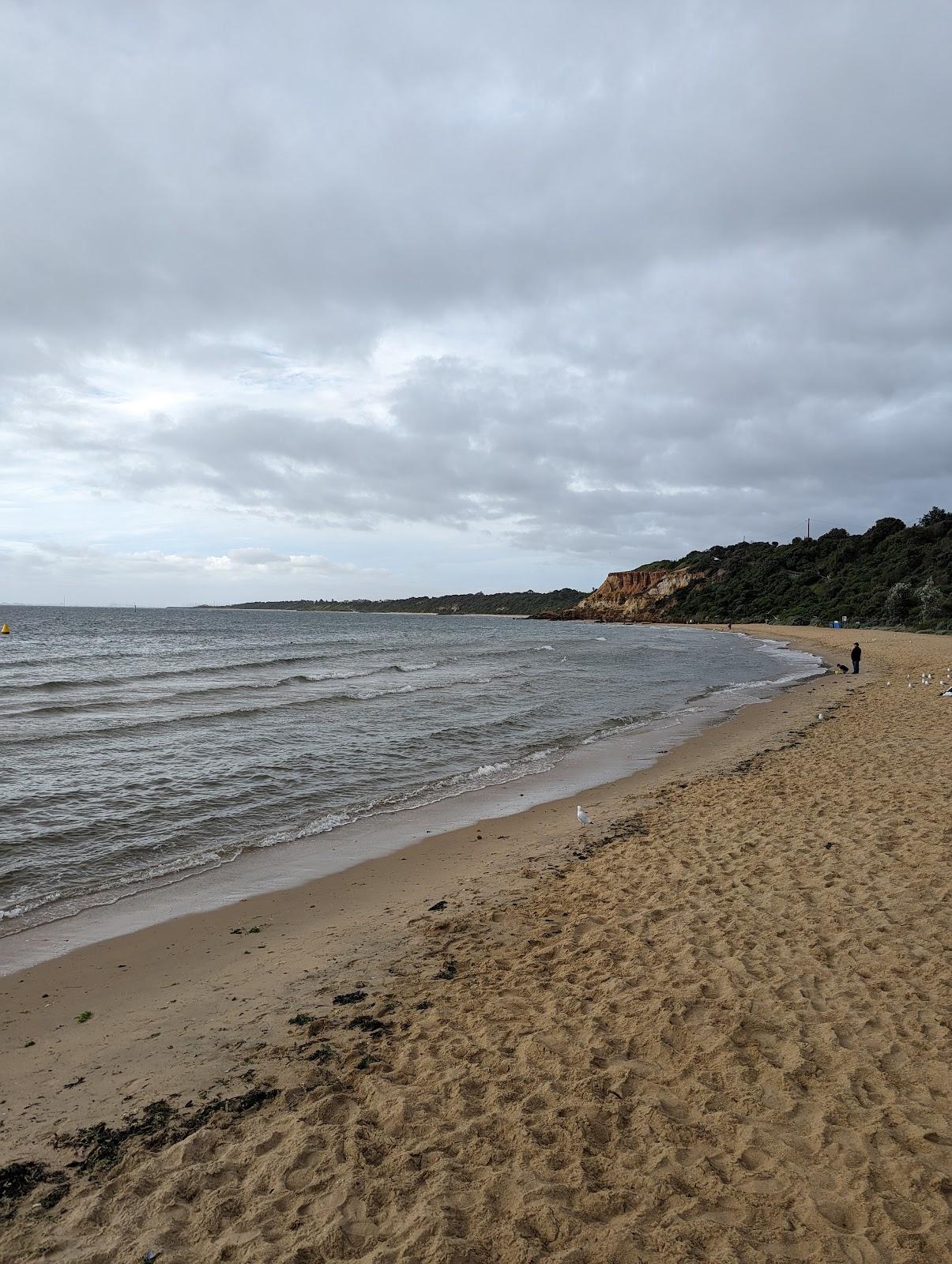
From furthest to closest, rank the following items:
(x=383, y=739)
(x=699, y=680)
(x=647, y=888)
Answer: (x=699, y=680) < (x=383, y=739) < (x=647, y=888)

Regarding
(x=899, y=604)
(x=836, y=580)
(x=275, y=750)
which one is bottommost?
(x=275, y=750)

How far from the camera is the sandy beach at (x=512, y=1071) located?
3.17 meters

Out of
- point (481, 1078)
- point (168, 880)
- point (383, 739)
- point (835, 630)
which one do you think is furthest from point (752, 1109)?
point (835, 630)

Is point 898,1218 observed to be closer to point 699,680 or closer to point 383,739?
point 383,739

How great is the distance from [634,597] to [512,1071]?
116222 mm

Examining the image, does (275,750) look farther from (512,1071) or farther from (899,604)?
(899,604)

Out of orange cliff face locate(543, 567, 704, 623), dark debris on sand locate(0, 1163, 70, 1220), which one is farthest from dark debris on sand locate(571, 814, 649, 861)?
orange cliff face locate(543, 567, 704, 623)

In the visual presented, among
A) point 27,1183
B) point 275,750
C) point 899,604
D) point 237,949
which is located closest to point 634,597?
point 899,604

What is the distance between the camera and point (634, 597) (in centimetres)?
11706

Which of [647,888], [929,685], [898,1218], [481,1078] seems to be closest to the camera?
[898,1218]

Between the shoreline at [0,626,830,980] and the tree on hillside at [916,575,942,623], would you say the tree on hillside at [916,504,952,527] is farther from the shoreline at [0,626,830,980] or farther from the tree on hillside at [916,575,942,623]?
the shoreline at [0,626,830,980]

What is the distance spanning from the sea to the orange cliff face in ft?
250

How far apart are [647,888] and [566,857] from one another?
155 centimetres

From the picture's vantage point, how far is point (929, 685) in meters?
21.1
